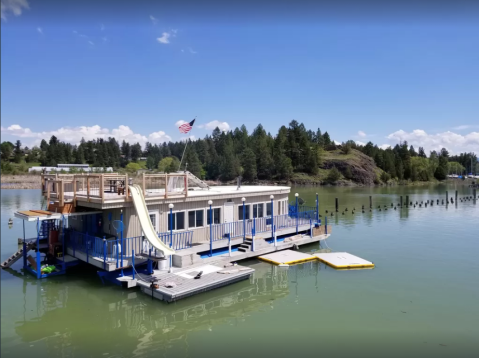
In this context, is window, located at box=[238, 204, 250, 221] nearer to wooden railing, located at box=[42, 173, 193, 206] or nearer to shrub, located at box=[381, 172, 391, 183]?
wooden railing, located at box=[42, 173, 193, 206]

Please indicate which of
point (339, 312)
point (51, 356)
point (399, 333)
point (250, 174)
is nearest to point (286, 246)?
point (339, 312)

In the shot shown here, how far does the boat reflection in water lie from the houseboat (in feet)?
1.94

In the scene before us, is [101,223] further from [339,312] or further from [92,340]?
[339,312]

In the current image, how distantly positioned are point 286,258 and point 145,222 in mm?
8220

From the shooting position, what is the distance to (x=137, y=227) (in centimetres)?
1689

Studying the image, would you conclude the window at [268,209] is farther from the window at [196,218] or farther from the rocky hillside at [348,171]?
the rocky hillside at [348,171]

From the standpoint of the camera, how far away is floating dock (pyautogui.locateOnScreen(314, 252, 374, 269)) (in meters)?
19.1

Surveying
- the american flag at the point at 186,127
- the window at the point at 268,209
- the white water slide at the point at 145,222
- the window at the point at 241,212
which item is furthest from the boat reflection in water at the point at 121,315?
the american flag at the point at 186,127

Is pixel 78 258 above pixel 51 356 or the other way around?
above

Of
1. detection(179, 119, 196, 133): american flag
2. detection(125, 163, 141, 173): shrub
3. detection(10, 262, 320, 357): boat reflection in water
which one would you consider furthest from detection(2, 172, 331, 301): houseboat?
detection(125, 163, 141, 173): shrub

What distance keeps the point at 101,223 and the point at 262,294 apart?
8225 millimetres

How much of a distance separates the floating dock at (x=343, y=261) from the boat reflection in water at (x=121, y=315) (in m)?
3.03

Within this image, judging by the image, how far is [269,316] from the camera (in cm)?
1333

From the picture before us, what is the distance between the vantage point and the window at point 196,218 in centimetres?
1895
